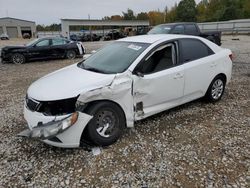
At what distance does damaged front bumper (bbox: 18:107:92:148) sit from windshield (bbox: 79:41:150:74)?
94 centimetres

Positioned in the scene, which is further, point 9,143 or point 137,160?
point 9,143

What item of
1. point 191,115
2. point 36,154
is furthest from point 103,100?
point 191,115

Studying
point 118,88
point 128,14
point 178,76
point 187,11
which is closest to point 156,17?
point 128,14

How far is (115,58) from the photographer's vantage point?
3924mm

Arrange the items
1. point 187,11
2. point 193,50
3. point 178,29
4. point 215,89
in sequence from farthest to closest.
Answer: point 187,11
point 178,29
point 215,89
point 193,50

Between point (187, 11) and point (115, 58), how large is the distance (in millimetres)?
69970

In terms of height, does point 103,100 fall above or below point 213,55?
below

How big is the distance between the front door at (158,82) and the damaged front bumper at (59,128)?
0.95 m

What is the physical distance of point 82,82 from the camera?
327 cm

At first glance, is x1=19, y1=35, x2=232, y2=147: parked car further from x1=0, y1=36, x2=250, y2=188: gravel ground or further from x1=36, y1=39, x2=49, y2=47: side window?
x1=36, y1=39, x2=49, y2=47: side window

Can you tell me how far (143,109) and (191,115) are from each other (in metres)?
1.20

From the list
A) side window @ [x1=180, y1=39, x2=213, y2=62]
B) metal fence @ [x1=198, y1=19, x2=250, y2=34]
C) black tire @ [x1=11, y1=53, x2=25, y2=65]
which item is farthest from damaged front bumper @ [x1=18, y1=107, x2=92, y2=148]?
metal fence @ [x1=198, y1=19, x2=250, y2=34]

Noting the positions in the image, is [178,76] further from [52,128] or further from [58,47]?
[58,47]

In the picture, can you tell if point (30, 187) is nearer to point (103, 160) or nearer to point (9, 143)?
point (103, 160)
